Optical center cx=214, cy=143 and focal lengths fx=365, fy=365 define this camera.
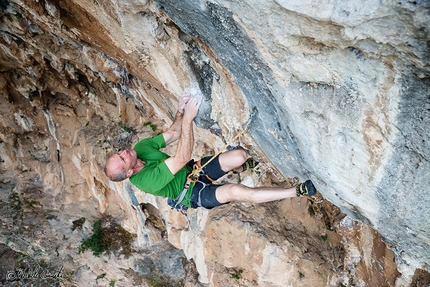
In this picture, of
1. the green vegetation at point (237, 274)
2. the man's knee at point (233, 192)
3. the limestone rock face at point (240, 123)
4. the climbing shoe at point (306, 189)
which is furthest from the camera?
the green vegetation at point (237, 274)

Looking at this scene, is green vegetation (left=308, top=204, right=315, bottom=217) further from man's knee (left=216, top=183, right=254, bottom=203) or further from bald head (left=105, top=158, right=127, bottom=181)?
bald head (left=105, top=158, right=127, bottom=181)

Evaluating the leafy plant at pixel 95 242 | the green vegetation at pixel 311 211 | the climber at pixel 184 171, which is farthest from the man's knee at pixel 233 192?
the leafy plant at pixel 95 242

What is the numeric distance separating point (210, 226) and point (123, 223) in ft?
13.0

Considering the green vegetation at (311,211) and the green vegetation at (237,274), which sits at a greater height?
the green vegetation at (311,211)

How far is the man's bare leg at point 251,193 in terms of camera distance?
3313 mm

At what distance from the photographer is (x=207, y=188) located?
3.81 metres

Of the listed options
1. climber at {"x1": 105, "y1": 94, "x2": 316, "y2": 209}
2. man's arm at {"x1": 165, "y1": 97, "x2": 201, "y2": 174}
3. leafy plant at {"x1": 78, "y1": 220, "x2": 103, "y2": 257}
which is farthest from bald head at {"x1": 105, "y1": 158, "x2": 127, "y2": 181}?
leafy plant at {"x1": 78, "y1": 220, "x2": 103, "y2": 257}

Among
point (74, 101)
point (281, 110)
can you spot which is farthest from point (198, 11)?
point (74, 101)

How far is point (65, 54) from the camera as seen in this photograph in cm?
534

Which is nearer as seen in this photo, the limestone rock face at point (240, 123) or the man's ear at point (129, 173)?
the limestone rock face at point (240, 123)

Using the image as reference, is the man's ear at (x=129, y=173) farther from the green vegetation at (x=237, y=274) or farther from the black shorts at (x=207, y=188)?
the green vegetation at (x=237, y=274)

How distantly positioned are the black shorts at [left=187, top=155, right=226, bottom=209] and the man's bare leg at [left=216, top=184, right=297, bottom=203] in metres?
0.08

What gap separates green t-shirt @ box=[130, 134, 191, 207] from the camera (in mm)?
3326

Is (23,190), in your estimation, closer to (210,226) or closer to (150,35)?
(210,226)
